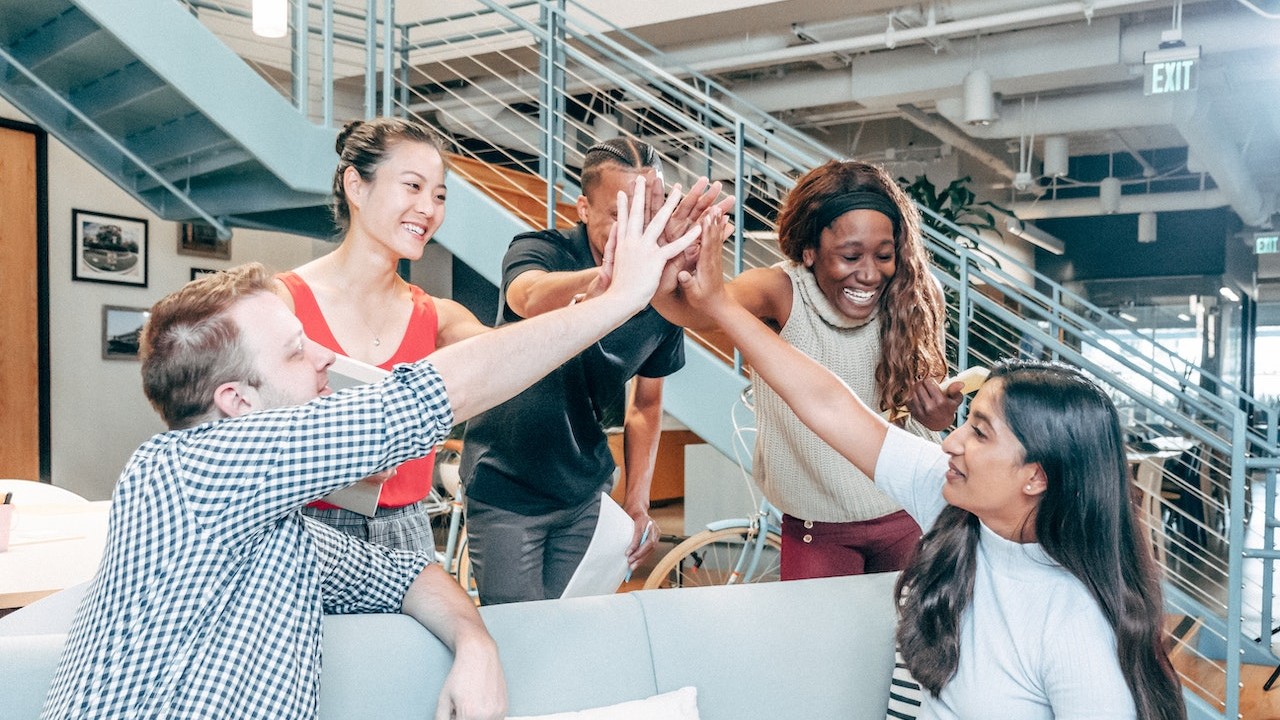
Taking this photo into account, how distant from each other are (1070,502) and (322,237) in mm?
5063

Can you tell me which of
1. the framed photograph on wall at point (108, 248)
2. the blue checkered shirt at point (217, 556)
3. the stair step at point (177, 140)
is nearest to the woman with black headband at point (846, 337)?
the blue checkered shirt at point (217, 556)

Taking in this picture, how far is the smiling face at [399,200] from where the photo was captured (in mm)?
1783

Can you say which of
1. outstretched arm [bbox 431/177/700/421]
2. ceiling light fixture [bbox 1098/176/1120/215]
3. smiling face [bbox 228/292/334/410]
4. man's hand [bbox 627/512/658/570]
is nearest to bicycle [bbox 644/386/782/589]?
man's hand [bbox 627/512/658/570]

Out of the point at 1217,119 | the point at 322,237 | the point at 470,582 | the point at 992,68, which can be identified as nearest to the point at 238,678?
the point at 470,582

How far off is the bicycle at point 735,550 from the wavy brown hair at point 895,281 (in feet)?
4.28

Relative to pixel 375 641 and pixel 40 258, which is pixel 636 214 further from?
pixel 40 258

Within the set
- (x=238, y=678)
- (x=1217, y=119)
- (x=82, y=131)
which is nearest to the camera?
(x=238, y=678)

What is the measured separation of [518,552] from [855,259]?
0.76m

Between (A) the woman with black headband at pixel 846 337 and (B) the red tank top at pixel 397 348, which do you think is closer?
(B) the red tank top at pixel 397 348

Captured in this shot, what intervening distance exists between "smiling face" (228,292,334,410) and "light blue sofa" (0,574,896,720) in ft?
1.17

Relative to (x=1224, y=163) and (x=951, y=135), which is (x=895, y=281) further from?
(x=1224, y=163)

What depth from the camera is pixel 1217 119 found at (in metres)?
6.82

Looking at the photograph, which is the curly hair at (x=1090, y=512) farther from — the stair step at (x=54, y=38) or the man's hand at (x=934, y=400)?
the stair step at (x=54, y=38)

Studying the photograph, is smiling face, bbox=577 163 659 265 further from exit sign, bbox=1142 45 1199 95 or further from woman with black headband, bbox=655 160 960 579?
exit sign, bbox=1142 45 1199 95
